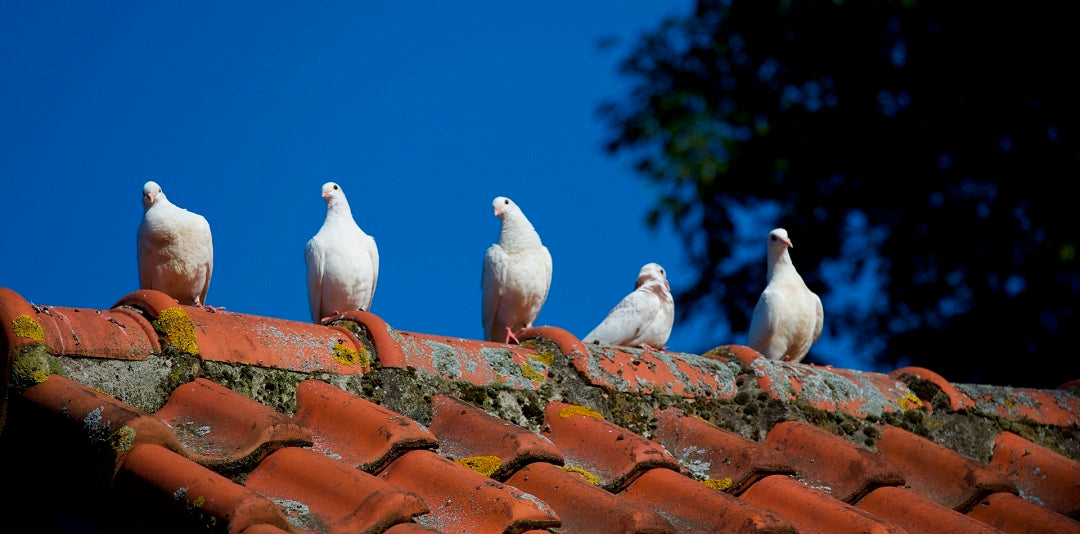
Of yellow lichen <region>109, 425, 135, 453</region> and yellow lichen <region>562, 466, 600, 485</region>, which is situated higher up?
yellow lichen <region>562, 466, 600, 485</region>

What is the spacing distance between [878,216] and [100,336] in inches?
428

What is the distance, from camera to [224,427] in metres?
3.23

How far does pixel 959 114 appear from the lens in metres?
12.7

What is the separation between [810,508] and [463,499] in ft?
3.95

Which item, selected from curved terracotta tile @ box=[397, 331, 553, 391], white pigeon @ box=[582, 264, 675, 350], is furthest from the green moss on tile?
white pigeon @ box=[582, 264, 675, 350]

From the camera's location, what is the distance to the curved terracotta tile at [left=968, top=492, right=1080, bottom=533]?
4137mm

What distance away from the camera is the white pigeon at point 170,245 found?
5.80 metres

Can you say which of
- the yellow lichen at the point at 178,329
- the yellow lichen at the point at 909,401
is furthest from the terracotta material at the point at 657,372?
the yellow lichen at the point at 178,329

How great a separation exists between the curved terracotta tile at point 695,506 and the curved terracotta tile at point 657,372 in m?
0.81

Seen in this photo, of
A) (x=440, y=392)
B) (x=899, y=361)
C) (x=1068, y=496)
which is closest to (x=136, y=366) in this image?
(x=440, y=392)

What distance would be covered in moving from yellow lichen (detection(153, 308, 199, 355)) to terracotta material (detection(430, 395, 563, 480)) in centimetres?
78

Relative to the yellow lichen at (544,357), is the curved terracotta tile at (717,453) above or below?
below

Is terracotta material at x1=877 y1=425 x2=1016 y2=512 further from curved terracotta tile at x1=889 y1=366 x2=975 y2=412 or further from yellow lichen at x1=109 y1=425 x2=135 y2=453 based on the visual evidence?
yellow lichen at x1=109 y1=425 x2=135 y2=453

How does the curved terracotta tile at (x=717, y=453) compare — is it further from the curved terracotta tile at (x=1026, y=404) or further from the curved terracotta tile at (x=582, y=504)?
the curved terracotta tile at (x=1026, y=404)
